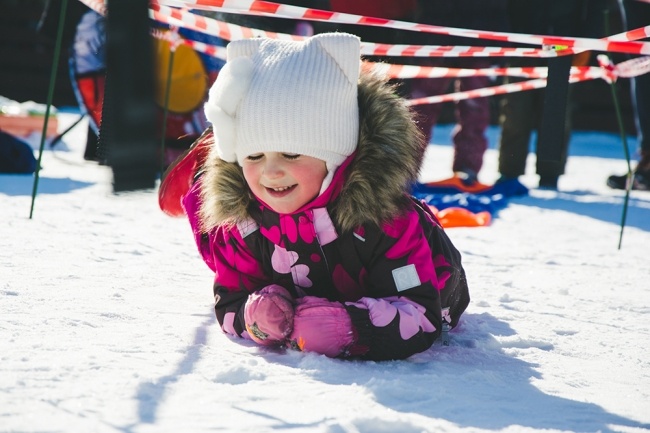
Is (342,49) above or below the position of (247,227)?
above

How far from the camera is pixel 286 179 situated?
1616 mm

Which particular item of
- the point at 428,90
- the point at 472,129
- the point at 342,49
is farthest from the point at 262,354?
the point at 472,129

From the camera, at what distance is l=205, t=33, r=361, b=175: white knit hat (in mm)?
1596

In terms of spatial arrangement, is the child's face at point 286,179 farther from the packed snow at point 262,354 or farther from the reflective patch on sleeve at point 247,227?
the packed snow at point 262,354

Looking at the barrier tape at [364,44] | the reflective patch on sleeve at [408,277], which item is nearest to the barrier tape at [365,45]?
the barrier tape at [364,44]

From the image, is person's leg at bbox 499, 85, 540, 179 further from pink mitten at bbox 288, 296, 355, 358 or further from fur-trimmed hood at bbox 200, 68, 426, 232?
pink mitten at bbox 288, 296, 355, 358

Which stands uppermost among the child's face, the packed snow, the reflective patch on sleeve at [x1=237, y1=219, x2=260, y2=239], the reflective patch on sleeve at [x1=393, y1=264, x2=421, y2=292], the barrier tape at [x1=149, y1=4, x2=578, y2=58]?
the barrier tape at [x1=149, y1=4, x2=578, y2=58]

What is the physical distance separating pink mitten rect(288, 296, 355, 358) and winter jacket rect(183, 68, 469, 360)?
2 cm

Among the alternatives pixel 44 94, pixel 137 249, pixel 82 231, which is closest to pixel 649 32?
pixel 137 249

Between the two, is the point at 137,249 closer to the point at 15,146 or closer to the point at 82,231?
the point at 82,231

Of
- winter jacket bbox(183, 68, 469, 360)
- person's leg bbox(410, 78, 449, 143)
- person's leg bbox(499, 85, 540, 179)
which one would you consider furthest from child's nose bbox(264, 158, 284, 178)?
person's leg bbox(499, 85, 540, 179)

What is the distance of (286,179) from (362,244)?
22cm

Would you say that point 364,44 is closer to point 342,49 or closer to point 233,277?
point 342,49

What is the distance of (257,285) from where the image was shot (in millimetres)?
1752
